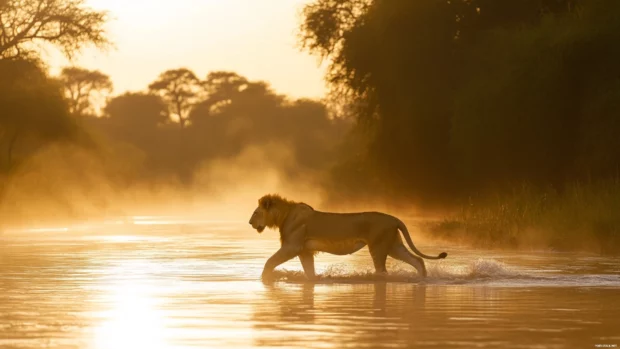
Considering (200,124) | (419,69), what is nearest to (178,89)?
(200,124)

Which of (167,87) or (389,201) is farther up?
(167,87)

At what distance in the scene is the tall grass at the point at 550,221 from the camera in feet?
86.6

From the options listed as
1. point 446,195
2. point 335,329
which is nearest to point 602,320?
point 335,329

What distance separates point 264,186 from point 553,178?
193 feet

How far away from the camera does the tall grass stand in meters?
26.4

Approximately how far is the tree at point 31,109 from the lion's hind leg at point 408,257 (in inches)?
1331

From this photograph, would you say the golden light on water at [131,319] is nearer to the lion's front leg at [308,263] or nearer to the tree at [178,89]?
the lion's front leg at [308,263]

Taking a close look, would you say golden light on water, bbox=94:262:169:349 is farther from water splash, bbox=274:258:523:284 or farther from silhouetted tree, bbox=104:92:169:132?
silhouetted tree, bbox=104:92:169:132

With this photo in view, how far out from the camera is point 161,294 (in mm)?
15734

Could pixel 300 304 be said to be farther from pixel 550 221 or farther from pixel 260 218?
pixel 550 221

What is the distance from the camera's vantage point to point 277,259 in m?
18.3

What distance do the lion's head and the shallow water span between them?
72 cm

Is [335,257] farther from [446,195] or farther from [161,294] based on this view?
[446,195]

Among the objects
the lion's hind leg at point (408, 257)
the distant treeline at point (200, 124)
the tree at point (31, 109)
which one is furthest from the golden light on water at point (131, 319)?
the distant treeline at point (200, 124)
